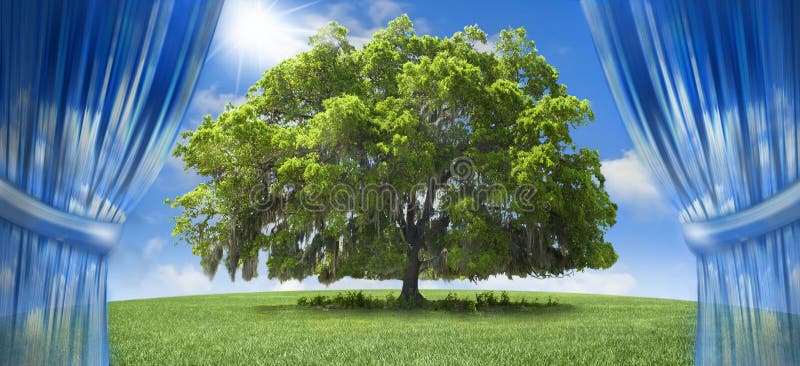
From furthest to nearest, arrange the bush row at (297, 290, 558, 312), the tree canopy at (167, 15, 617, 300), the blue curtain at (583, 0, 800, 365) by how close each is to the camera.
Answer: the bush row at (297, 290, 558, 312) < the tree canopy at (167, 15, 617, 300) < the blue curtain at (583, 0, 800, 365)

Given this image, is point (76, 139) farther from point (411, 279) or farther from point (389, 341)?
point (411, 279)

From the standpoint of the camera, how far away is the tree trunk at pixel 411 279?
33.7 ft

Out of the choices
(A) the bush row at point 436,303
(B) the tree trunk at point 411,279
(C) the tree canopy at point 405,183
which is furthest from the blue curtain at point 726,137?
(B) the tree trunk at point 411,279

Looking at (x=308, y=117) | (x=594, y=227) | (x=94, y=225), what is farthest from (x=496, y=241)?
(x=94, y=225)

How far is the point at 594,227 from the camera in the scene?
32.7ft

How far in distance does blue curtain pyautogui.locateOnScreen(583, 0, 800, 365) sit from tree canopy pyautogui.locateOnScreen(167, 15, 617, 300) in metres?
5.23

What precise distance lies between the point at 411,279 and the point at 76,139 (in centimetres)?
794

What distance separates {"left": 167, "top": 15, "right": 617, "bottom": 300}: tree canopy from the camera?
902 cm

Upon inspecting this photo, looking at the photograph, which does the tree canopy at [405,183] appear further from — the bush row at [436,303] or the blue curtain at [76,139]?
the blue curtain at [76,139]

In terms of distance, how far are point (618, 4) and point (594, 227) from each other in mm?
7203

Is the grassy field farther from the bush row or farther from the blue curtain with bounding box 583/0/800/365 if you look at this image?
the bush row

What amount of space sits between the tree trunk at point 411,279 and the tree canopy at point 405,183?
1.1 inches

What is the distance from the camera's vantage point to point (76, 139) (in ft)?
9.52

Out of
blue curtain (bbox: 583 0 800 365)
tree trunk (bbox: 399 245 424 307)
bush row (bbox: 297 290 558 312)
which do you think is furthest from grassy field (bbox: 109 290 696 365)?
tree trunk (bbox: 399 245 424 307)
